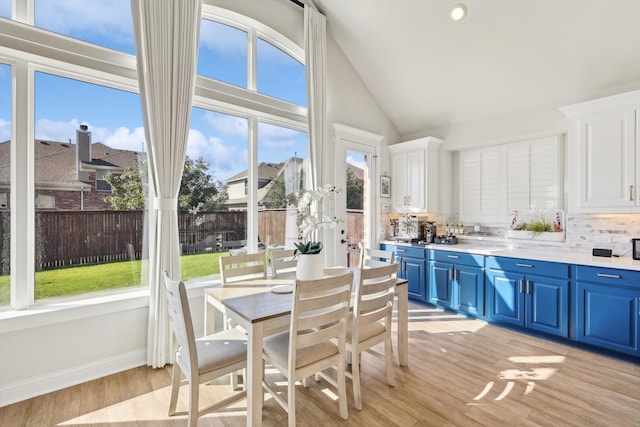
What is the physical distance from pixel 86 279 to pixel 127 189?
2.74 ft

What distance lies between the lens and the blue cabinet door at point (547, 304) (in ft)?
10.4

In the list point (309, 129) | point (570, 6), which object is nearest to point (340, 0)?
point (309, 129)

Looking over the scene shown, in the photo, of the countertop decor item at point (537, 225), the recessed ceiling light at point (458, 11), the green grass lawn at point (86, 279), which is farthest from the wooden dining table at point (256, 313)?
the recessed ceiling light at point (458, 11)

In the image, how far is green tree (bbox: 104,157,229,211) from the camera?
2.77 m

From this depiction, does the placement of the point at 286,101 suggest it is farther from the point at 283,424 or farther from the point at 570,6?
the point at 283,424

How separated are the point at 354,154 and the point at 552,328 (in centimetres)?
316

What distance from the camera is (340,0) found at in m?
3.84

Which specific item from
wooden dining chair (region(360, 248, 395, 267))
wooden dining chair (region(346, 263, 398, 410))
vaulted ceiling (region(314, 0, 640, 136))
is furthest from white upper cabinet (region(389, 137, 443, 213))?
wooden dining chair (region(346, 263, 398, 410))

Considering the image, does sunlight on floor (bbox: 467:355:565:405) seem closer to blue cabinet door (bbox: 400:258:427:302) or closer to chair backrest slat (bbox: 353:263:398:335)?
chair backrest slat (bbox: 353:263:398:335)

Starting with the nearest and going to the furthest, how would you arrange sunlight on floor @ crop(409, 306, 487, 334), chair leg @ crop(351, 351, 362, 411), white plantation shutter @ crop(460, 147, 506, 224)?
chair leg @ crop(351, 351, 362, 411) < sunlight on floor @ crop(409, 306, 487, 334) < white plantation shutter @ crop(460, 147, 506, 224)

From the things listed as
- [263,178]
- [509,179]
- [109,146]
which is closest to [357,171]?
[263,178]

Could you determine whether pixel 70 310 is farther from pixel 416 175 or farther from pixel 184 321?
pixel 416 175

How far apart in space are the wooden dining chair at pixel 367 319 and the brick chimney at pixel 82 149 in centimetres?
243

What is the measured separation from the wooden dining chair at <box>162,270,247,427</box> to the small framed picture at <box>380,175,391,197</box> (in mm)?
3461
